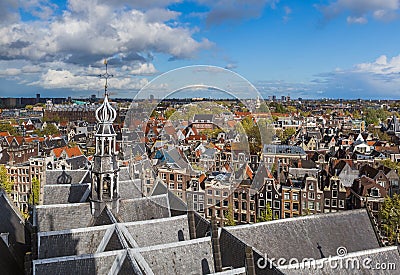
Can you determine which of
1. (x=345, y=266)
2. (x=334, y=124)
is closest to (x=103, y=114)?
(x=345, y=266)

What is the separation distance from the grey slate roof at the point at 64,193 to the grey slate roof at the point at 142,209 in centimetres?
563

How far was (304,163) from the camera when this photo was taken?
6150 centimetres

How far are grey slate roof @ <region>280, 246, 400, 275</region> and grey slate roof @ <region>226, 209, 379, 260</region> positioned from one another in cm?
263

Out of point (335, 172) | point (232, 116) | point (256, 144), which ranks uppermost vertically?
point (232, 116)

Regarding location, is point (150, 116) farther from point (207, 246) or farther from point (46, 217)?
point (46, 217)

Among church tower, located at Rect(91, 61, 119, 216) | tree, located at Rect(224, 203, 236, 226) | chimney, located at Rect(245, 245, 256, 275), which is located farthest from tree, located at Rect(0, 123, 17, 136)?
chimney, located at Rect(245, 245, 256, 275)

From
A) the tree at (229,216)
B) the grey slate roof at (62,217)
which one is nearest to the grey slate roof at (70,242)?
the grey slate roof at (62,217)

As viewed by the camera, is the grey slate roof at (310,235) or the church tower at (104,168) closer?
Result: the grey slate roof at (310,235)

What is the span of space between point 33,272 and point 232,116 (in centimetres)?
999

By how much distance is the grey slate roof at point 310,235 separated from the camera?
67.8ft

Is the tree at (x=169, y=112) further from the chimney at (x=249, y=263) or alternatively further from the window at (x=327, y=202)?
the window at (x=327, y=202)

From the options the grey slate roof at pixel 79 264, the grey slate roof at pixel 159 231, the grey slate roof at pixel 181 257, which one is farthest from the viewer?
the grey slate roof at pixel 159 231

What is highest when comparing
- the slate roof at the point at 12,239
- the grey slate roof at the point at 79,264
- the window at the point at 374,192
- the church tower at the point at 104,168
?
the church tower at the point at 104,168

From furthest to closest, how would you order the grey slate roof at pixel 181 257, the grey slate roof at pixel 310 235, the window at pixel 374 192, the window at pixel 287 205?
the window at pixel 374 192, the window at pixel 287 205, the grey slate roof at pixel 310 235, the grey slate roof at pixel 181 257
